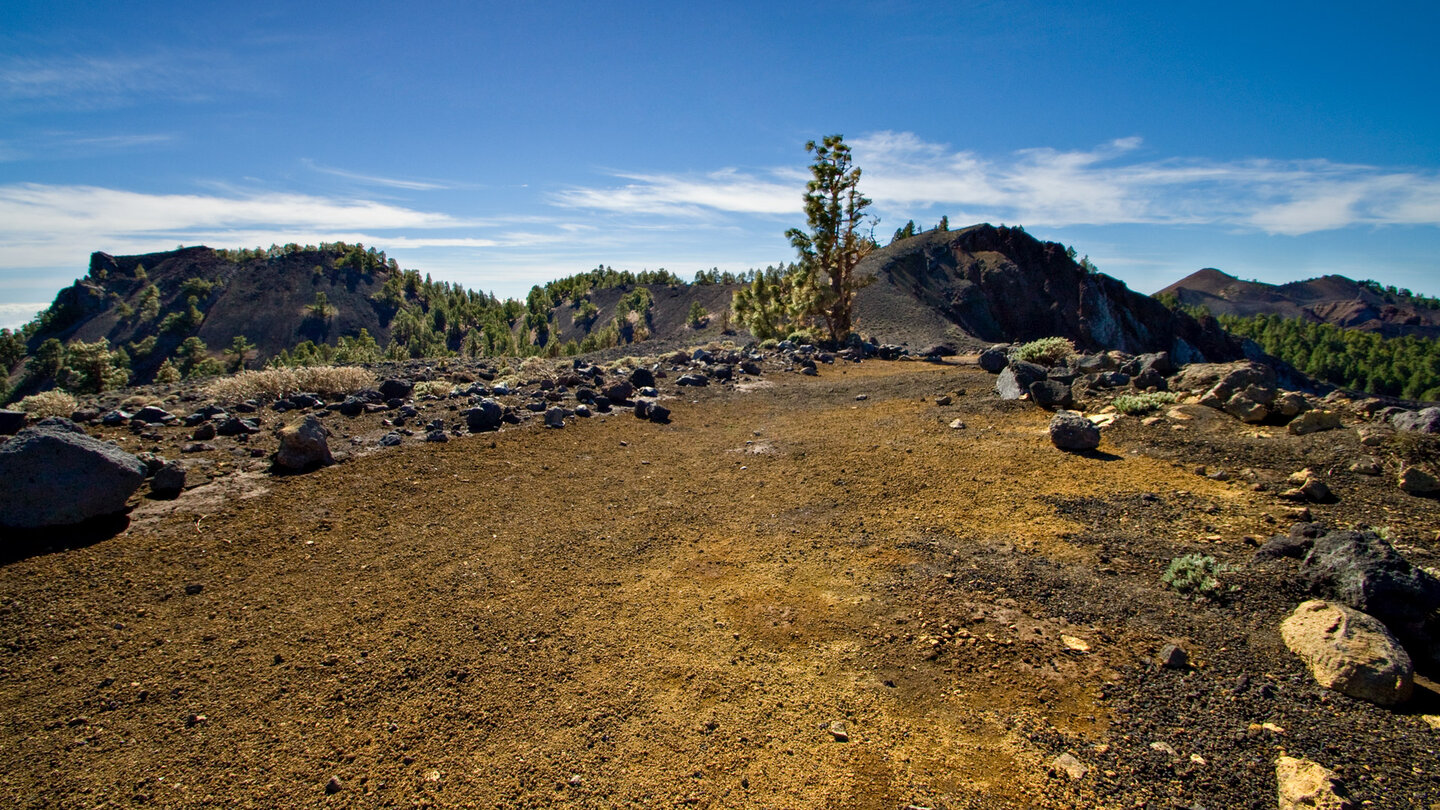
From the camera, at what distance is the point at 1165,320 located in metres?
59.9

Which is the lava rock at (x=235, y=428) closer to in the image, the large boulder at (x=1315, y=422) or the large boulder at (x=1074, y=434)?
the large boulder at (x=1074, y=434)

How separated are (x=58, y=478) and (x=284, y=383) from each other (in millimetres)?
6654

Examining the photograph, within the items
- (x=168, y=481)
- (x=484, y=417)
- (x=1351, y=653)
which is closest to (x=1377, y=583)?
(x=1351, y=653)

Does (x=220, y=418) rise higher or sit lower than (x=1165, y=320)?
lower

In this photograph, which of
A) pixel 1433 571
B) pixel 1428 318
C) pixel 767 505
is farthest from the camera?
pixel 1428 318

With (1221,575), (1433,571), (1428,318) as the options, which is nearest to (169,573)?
(1221,575)

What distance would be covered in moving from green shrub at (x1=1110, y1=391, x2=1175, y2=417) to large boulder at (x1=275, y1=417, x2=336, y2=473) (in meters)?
13.3

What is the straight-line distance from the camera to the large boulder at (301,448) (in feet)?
27.4

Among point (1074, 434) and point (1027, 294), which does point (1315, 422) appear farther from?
point (1027, 294)

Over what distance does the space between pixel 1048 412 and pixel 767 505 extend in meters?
6.69

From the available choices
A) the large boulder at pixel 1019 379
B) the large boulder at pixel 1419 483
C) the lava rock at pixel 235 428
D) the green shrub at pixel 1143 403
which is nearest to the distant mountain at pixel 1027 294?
the large boulder at pixel 1019 379

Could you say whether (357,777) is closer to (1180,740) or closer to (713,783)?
(713,783)

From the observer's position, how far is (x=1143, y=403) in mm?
10117

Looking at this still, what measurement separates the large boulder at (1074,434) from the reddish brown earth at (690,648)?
0.45 meters
